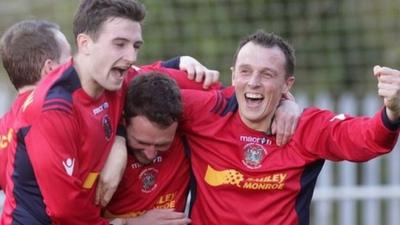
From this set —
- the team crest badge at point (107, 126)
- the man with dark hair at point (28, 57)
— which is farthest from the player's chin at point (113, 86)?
the man with dark hair at point (28, 57)

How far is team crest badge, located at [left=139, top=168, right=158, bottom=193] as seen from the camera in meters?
6.11

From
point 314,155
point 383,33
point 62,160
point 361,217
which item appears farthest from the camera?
point 383,33

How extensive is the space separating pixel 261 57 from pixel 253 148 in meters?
0.44

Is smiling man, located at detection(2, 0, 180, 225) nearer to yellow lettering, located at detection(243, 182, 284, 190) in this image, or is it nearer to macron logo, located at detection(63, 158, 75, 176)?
macron logo, located at detection(63, 158, 75, 176)

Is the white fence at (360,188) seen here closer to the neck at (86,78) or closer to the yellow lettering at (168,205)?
the yellow lettering at (168,205)

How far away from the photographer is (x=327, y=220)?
1045 centimetres

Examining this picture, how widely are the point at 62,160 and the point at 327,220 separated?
5.21m

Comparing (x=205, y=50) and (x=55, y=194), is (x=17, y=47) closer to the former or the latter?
(x=55, y=194)

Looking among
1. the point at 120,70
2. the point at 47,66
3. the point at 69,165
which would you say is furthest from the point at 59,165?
the point at 47,66

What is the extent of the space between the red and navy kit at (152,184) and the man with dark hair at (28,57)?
0.60 metres

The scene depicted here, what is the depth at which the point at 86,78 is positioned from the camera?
5.75 m

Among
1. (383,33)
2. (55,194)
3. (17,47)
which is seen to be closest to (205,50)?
(383,33)

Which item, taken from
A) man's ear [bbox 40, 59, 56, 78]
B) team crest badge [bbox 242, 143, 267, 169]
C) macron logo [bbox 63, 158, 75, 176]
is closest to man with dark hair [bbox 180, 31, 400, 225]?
team crest badge [bbox 242, 143, 267, 169]

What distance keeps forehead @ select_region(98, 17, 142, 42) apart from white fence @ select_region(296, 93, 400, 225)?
4716 mm
